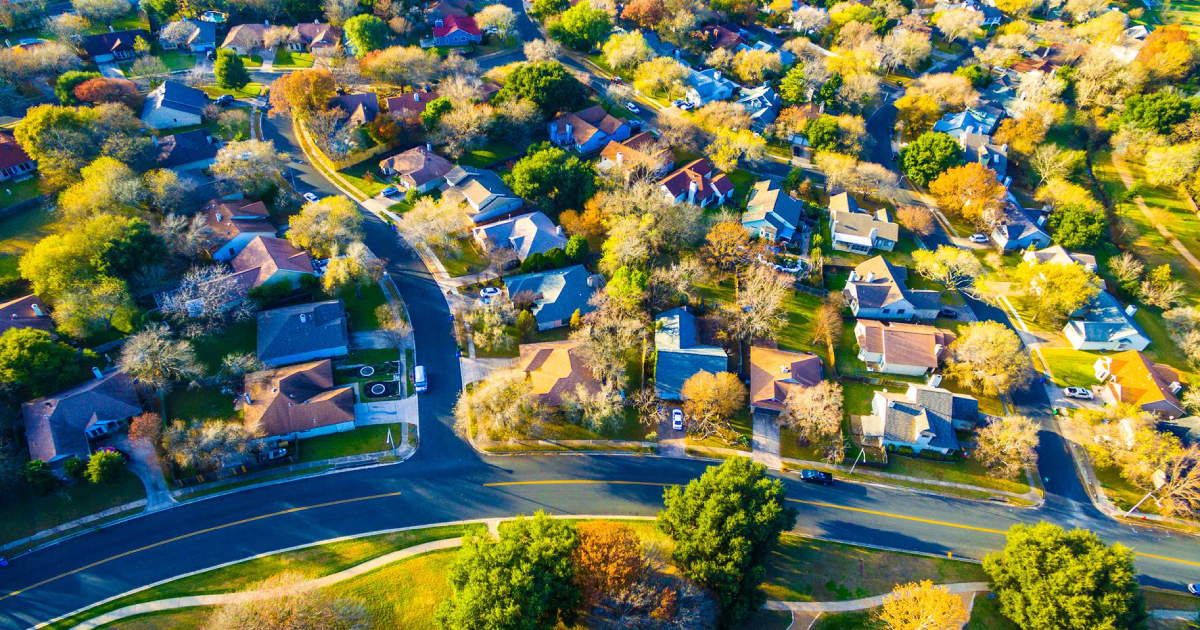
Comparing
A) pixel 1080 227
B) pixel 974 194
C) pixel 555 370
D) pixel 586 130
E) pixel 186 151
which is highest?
pixel 586 130

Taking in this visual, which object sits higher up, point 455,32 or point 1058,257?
point 455,32

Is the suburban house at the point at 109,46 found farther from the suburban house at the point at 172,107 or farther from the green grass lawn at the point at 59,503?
the green grass lawn at the point at 59,503

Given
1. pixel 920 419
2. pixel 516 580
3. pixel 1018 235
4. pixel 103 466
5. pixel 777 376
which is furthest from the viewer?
pixel 1018 235

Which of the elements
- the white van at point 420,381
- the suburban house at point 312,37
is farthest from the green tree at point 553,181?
the suburban house at point 312,37

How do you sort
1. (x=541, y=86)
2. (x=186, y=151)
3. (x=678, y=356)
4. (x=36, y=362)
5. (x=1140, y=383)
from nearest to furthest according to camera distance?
(x=36, y=362)
(x=678, y=356)
(x=1140, y=383)
(x=186, y=151)
(x=541, y=86)

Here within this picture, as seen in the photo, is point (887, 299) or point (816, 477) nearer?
point (816, 477)

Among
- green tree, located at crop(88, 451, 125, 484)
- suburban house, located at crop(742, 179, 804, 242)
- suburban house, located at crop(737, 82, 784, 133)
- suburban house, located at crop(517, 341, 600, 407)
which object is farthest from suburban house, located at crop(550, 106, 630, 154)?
green tree, located at crop(88, 451, 125, 484)

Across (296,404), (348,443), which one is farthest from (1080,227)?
(296,404)

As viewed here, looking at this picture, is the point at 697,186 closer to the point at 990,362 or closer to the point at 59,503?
the point at 990,362
